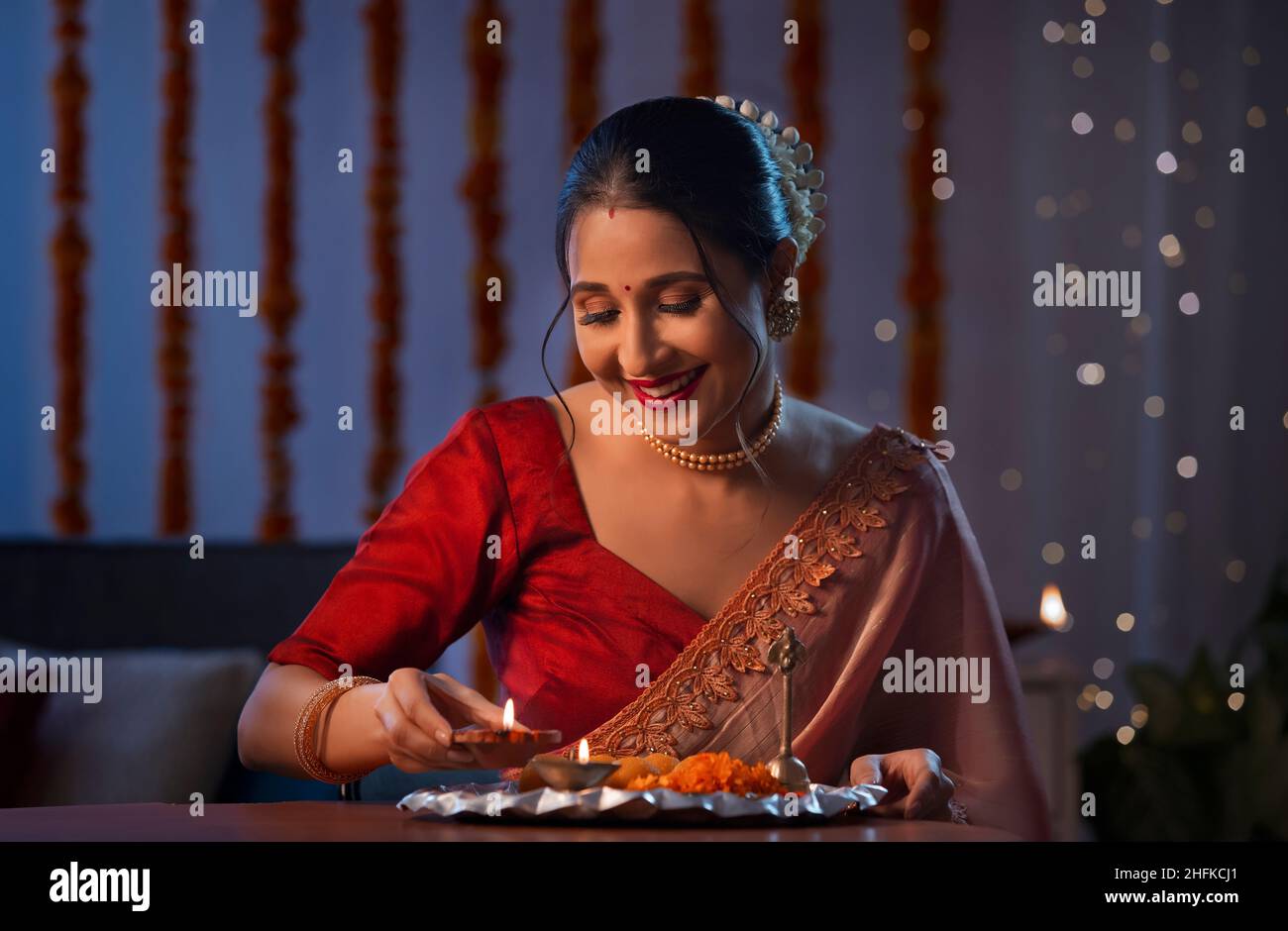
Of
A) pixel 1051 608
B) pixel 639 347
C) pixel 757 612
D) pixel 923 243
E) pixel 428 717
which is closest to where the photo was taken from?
pixel 428 717

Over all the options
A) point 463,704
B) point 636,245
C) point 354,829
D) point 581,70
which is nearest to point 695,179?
point 636,245

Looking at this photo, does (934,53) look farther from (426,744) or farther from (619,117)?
(426,744)

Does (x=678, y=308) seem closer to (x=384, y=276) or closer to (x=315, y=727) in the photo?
(x=315, y=727)

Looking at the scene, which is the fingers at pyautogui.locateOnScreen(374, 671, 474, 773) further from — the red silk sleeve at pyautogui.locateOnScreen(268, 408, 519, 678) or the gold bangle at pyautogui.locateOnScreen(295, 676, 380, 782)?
the red silk sleeve at pyautogui.locateOnScreen(268, 408, 519, 678)

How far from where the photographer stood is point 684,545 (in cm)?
178

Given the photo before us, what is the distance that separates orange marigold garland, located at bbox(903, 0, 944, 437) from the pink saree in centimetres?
190

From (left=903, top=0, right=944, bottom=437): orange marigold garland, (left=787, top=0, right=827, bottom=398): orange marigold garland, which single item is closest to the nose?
(left=787, top=0, right=827, bottom=398): orange marigold garland

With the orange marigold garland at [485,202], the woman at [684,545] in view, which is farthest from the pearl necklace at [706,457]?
the orange marigold garland at [485,202]

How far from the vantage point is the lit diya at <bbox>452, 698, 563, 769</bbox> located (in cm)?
121

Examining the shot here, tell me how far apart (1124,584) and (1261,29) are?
1545mm

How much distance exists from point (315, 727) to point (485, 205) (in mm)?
2162

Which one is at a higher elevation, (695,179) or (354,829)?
(695,179)

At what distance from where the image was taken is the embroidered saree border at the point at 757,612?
1.66m
